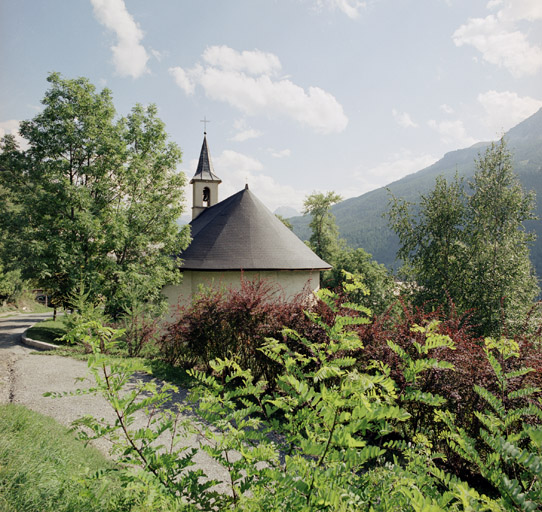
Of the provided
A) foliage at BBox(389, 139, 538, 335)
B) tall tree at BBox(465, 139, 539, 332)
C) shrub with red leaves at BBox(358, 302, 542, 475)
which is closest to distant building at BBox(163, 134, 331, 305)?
foliage at BBox(389, 139, 538, 335)

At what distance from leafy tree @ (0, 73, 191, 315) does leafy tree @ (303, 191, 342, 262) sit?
24.9 meters

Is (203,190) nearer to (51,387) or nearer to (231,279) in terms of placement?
(231,279)

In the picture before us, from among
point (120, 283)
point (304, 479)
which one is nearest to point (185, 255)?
point (120, 283)

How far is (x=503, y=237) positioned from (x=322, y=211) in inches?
996

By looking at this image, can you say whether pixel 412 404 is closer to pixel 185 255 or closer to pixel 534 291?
pixel 534 291

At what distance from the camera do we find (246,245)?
17.2 m

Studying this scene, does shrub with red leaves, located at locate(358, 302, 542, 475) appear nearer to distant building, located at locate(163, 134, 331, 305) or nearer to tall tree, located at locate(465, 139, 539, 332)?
tall tree, located at locate(465, 139, 539, 332)

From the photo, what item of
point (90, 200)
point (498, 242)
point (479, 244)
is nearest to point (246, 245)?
point (90, 200)

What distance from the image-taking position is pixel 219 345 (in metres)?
8.45

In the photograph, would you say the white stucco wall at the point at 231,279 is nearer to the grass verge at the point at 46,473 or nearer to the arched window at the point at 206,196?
the arched window at the point at 206,196

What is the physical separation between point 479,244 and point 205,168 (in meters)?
21.2

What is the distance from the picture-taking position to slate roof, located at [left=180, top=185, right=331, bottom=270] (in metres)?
16.3

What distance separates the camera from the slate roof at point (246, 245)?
16328mm

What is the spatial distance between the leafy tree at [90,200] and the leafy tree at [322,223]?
24.9 metres
